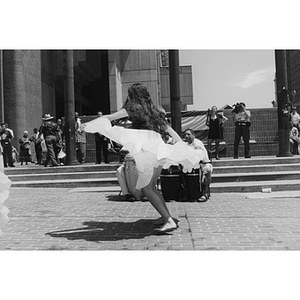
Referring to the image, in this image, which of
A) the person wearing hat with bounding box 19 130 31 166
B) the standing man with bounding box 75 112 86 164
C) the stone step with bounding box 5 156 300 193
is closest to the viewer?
the stone step with bounding box 5 156 300 193

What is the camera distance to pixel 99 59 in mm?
28438

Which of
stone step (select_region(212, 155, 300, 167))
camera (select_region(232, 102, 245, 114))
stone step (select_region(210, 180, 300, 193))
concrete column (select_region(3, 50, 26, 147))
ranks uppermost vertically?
concrete column (select_region(3, 50, 26, 147))

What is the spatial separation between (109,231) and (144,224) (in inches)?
26.3

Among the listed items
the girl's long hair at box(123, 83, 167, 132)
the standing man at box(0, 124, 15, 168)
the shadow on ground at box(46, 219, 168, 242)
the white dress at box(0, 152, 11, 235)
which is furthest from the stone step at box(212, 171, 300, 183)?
the standing man at box(0, 124, 15, 168)

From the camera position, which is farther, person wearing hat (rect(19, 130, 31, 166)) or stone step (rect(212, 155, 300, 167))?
person wearing hat (rect(19, 130, 31, 166))

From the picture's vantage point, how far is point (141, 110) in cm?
509

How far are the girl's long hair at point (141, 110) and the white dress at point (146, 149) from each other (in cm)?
11

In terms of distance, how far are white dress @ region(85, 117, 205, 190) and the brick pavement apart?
852 mm

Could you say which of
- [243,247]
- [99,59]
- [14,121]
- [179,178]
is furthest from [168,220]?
[99,59]

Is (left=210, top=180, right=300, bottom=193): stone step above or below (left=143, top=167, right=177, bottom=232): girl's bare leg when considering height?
below

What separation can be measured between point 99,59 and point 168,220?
81.7 feet

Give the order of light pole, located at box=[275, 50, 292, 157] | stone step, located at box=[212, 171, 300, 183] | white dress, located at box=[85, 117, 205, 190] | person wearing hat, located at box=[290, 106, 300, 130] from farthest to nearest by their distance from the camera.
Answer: person wearing hat, located at box=[290, 106, 300, 130] → light pole, located at box=[275, 50, 292, 157] → stone step, located at box=[212, 171, 300, 183] → white dress, located at box=[85, 117, 205, 190]

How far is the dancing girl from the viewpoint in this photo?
193 inches

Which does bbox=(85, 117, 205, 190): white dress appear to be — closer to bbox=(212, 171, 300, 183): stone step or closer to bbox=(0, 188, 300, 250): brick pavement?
bbox=(0, 188, 300, 250): brick pavement
